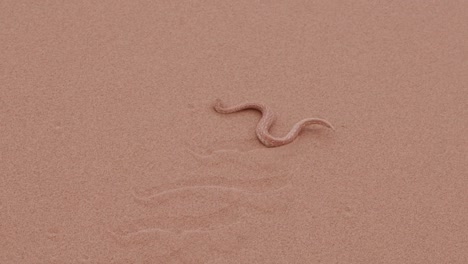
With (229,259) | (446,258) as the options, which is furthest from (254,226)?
(446,258)

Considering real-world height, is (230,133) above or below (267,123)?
below

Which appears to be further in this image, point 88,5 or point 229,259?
point 88,5

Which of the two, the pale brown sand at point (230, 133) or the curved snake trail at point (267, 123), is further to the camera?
the curved snake trail at point (267, 123)

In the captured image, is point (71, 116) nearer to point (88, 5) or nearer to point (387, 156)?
point (88, 5)
